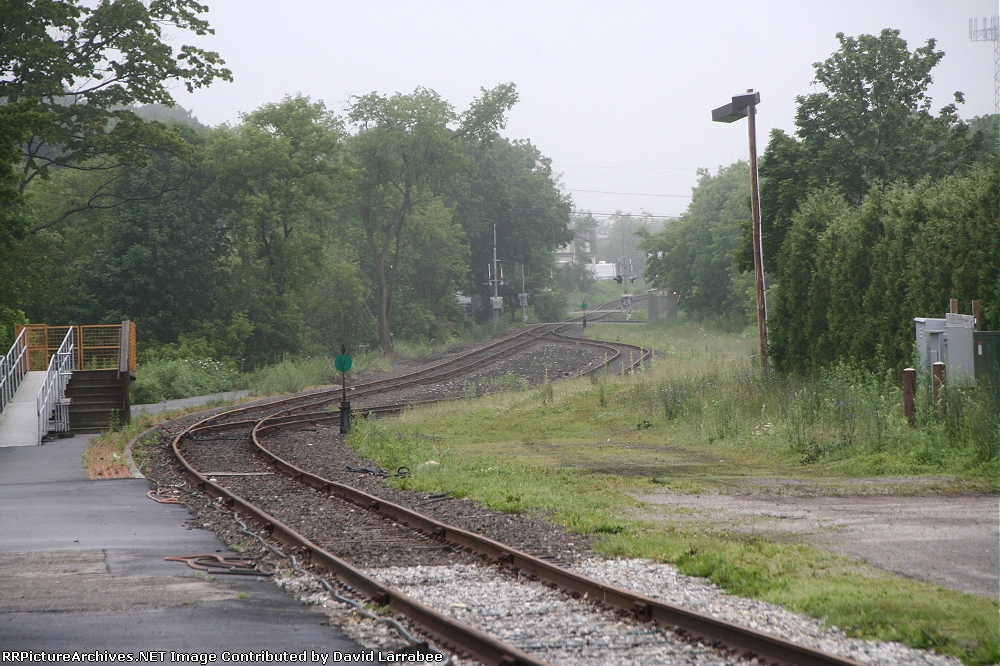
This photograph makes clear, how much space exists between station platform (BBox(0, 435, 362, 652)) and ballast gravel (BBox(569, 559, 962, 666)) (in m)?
2.55

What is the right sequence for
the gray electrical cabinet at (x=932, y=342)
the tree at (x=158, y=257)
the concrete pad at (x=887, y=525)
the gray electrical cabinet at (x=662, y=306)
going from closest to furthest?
the concrete pad at (x=887, y=525) → the gray electrical cabinet at (x=932, y=342) → the tree at (x=158, y=257) → the gray electrical cabinet at (x=662, y=306)

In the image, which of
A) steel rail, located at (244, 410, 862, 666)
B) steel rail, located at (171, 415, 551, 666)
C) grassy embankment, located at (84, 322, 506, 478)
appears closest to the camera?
steel rail, located at (244, 410, 862, 666)

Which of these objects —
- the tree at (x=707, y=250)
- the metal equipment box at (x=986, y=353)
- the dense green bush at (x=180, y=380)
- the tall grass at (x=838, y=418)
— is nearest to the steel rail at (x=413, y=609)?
the tall grass at (x=838, y=418)

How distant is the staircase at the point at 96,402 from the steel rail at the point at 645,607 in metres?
16.0

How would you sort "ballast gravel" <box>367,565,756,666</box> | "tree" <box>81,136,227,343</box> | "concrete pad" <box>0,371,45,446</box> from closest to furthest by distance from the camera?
"ballast gravel" <box>367,565,756,666</box>, "concrete pad" <box>0,371,45,446</box>, "tree" <box>81,136,227,343</box>

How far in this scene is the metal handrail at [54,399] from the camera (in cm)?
2217

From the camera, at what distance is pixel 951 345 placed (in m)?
16.0

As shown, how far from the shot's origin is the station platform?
636 centimetres

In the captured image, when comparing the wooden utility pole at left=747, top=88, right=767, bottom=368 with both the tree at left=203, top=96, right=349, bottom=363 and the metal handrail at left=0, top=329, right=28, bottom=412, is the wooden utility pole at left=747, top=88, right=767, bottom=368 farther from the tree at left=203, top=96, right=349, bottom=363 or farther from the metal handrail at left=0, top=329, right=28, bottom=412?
the tree at left=203, top=96, right=349, bottom=363

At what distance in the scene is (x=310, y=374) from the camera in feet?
→ 132

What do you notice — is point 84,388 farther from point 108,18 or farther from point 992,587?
point 992,587

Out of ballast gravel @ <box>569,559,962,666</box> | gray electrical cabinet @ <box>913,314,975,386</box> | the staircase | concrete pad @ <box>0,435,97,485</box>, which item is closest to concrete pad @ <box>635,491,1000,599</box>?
ballast gravel @ <box>569,559,962,666</box>

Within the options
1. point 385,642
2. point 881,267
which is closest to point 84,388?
point 881,267

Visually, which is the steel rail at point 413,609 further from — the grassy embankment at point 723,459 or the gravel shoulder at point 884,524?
the gravel shoulder at point 884,524
